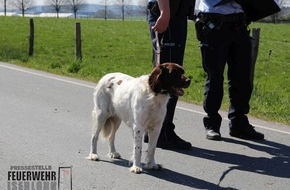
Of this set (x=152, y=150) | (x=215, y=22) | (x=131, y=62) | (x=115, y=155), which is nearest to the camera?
(x=152, y=150)

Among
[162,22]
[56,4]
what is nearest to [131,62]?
[162,22]

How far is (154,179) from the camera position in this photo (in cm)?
503

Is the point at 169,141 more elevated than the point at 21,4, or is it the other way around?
the point at 169,141

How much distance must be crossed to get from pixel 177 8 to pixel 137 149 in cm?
174

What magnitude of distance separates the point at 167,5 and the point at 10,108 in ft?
12.9

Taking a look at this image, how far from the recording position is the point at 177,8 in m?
5.69

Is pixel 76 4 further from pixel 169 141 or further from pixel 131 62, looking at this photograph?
pixel 169 141

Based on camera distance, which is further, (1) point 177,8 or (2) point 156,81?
(1) point 177,8

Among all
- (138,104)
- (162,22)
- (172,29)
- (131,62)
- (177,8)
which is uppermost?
(177,8)

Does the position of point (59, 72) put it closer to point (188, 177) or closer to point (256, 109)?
point (256, 109)

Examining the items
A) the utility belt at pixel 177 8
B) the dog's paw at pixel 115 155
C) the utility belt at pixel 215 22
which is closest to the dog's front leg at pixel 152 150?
the dog's paw at pixel 115 155

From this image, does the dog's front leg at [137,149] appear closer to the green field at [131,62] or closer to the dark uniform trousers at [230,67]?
the dark uniform trousers at [230,67]

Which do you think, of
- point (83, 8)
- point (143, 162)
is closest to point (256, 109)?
point (143, 162)

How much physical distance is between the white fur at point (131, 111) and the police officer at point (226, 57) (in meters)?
1.48
